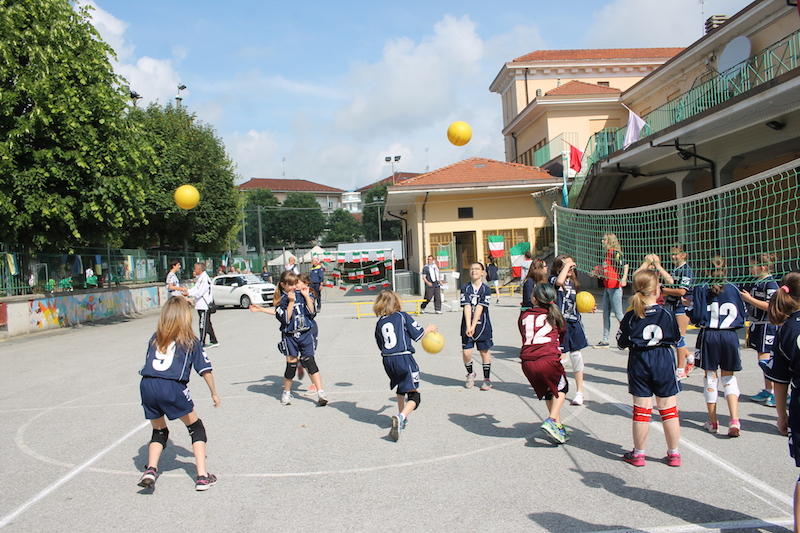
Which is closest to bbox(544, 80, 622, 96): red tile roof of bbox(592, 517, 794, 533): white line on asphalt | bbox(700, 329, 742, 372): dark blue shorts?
bbox(700, 329, 742, 372): dark blue shorts

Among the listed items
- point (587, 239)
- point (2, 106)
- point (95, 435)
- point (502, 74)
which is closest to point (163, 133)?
point (2, 106)

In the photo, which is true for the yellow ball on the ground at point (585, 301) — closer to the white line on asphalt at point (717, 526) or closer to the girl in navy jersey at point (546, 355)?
the girl in navy jersey at point (546, 355)

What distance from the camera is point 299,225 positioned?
307ft

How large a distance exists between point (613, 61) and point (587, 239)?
952 inches

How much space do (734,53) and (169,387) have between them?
68.3 ft

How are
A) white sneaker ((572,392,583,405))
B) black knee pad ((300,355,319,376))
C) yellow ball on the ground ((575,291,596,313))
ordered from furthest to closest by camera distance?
yellow ball on the ground ((575,291,596,313)) < black knee pad ((300,355,319,376)) < white sneaker ((572,392,583,405))

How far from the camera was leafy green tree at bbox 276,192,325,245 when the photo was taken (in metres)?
93.4

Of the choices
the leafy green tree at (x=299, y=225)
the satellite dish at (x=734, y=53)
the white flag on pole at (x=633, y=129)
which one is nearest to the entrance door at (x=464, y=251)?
the white flag on pole at (x=633, y=129)

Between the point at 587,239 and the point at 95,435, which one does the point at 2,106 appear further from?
the point at 587,239

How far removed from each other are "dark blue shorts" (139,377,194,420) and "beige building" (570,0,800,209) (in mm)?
13223

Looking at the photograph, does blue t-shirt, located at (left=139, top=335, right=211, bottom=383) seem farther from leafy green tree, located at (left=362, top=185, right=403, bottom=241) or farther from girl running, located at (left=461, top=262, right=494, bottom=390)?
leafy green tree, located at (left=362, top=185, right=403, bottom=241)

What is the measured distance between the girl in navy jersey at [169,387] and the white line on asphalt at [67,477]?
2.75 feet

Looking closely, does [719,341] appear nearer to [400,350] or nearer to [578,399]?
[578,399]

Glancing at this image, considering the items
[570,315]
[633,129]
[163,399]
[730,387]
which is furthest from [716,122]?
[163,399]
